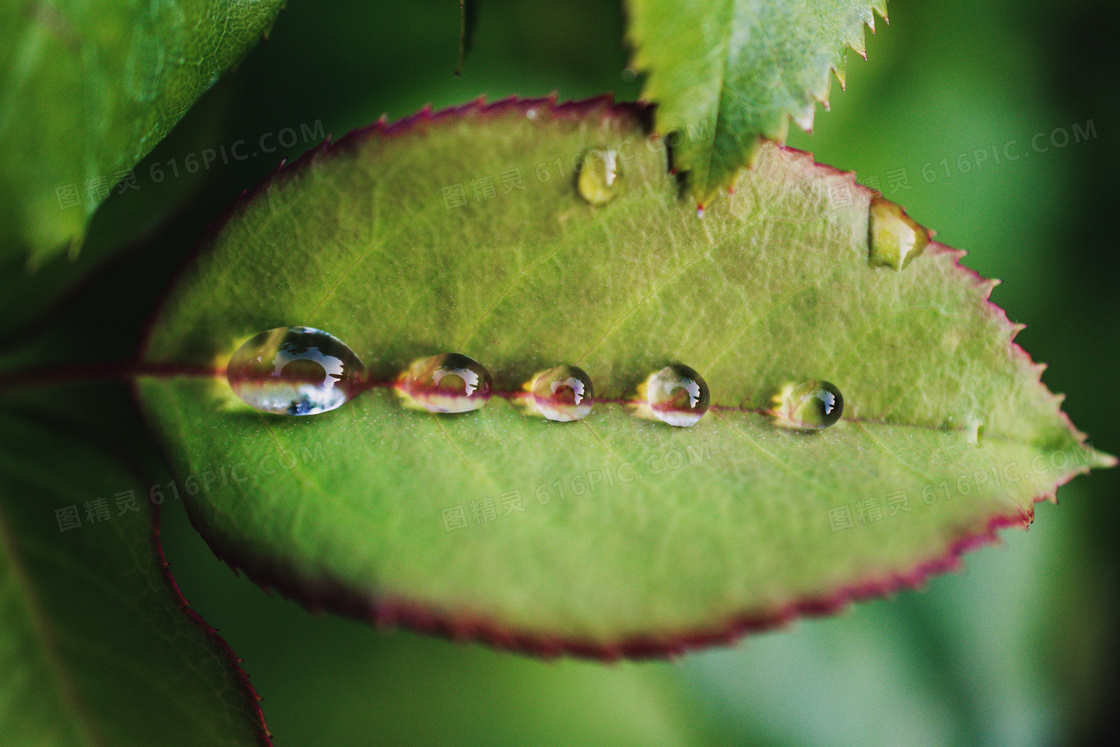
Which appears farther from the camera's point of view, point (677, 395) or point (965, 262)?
point (965, 262)

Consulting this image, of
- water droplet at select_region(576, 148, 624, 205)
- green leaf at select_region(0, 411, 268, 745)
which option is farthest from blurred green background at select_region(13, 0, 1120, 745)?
water droplet at select_region(576, 148, 624, 205)

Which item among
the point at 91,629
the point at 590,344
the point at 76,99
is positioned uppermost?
the point at 76,99

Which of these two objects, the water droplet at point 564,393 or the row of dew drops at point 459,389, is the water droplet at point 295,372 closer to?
the row of dew drops at point 459,389

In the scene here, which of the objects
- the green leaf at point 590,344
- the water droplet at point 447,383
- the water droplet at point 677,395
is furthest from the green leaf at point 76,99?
the water droplet at point 677,395

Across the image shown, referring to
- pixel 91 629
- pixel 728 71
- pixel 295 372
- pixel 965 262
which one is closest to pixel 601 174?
pixel 728 71

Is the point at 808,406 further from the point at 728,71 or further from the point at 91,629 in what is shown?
the point at 91,629

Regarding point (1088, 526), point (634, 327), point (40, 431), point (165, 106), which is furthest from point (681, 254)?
point (1088, 526)
